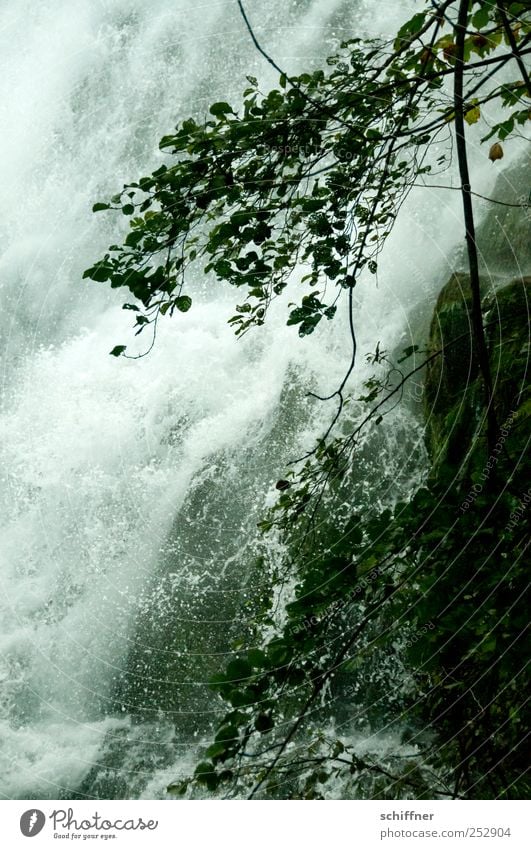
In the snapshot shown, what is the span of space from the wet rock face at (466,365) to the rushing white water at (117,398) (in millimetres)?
298

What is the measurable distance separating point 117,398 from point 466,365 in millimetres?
1412

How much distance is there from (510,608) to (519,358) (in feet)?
2.56

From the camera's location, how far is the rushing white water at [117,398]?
75.7 inches

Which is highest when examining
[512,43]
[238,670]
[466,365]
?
[512,43]

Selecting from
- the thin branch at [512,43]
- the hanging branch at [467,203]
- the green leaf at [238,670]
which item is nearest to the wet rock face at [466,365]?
the hanging branch at [467,203]

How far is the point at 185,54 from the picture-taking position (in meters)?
3.08

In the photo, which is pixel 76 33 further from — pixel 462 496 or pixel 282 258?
pixel 462 496

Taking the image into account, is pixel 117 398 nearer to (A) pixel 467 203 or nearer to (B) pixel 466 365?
(B) pixel 466 365

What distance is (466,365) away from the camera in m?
2.04

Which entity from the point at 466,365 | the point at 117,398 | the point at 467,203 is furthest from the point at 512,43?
the point at 117,398

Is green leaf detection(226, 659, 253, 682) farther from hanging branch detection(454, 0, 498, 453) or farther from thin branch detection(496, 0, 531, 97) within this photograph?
thin branch detection(496, 0, 531, 97)

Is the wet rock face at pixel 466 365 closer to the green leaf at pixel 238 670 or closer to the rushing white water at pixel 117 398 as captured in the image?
the rushing white water at pixel 117 398

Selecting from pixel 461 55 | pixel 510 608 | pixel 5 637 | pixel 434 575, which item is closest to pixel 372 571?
pixel 434 575

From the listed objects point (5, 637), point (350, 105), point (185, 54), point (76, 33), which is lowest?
point (5, 637)
